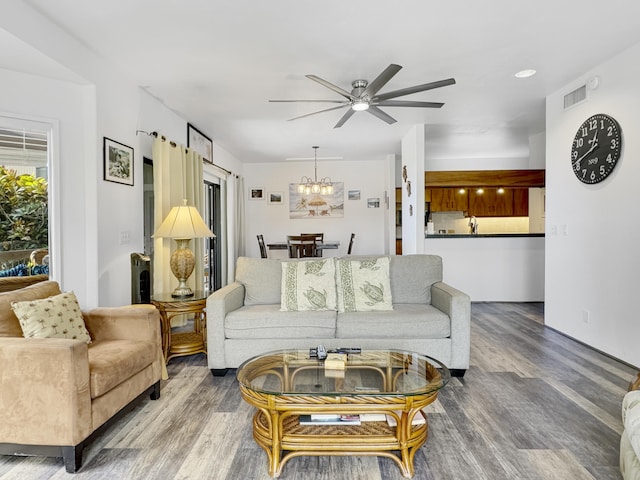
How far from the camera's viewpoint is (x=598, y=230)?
353cm

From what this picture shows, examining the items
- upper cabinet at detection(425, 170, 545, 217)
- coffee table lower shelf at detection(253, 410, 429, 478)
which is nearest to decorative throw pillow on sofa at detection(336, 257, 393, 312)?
coffee table lower shelf at detection(253, 410, 429, 478)

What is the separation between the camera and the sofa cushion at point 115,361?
192 centimetres

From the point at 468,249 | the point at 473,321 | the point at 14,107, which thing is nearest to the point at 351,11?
the point at 14,107

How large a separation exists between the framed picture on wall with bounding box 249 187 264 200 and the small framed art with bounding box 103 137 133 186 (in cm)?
465

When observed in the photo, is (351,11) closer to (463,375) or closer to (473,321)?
(463,375)

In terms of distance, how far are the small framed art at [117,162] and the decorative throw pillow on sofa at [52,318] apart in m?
1.36

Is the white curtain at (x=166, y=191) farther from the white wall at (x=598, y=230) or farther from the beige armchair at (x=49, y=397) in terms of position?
the white wall at (x=598, y=230)

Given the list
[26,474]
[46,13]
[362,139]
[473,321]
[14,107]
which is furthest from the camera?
[362,139]

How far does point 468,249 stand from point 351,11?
13.2 feet

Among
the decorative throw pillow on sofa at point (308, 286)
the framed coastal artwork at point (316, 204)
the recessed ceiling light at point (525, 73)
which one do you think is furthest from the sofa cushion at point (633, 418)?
the framed coastal artwork at point (316, 204)

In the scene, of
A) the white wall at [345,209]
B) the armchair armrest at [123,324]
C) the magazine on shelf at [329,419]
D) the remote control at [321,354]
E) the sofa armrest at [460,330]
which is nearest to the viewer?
the magazine on shelf at [329,419]

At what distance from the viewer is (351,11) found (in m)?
2.51

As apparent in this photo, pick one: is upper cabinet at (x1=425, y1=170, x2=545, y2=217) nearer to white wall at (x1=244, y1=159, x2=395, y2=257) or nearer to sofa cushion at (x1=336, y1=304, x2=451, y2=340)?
white wall at (x1=244, y1=159, x2=395, y2=257)

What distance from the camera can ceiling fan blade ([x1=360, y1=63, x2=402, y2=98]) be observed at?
107 inches
